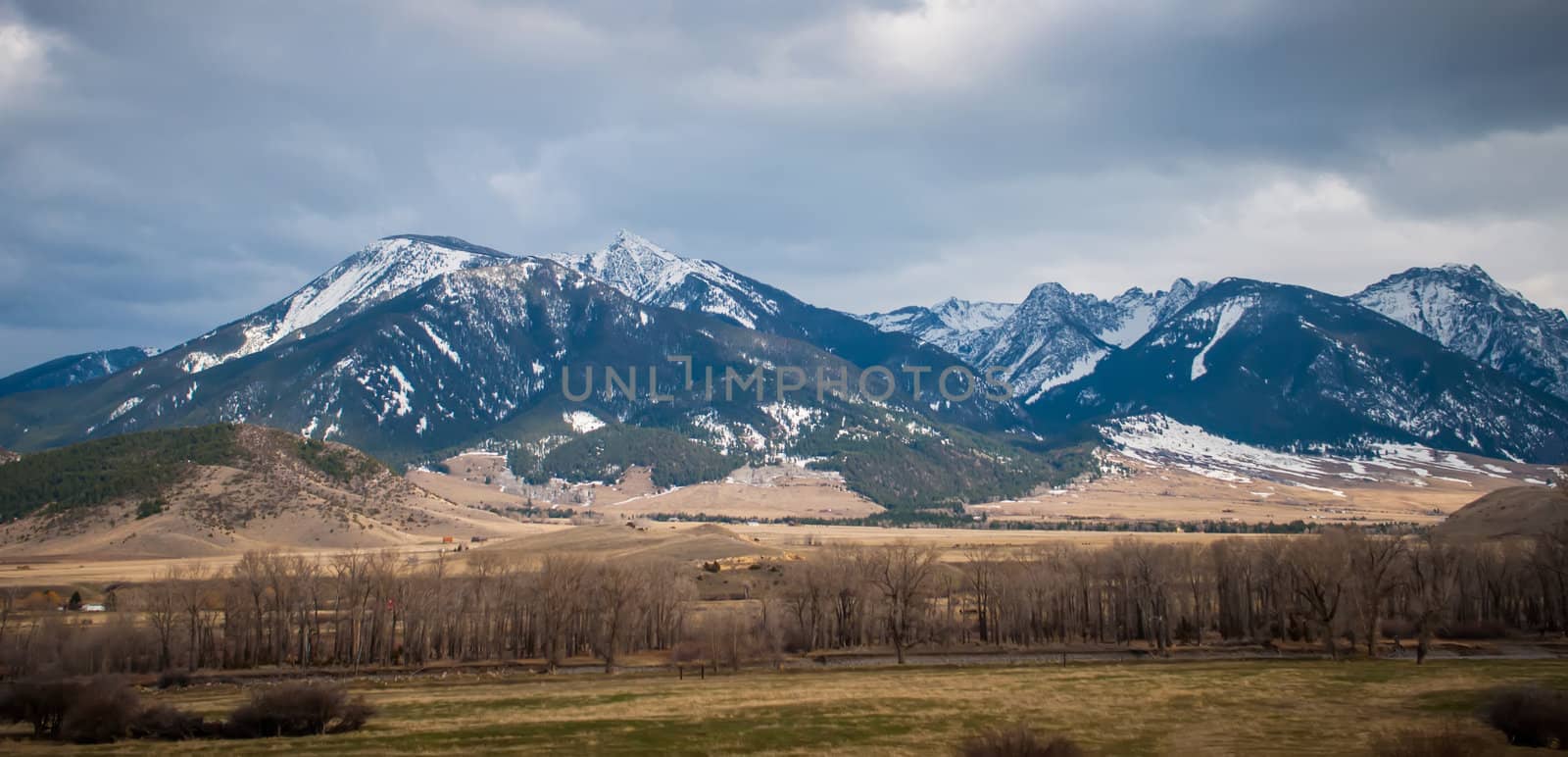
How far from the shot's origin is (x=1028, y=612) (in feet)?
421

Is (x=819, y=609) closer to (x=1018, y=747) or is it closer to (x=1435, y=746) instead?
(x=1018, y=747)

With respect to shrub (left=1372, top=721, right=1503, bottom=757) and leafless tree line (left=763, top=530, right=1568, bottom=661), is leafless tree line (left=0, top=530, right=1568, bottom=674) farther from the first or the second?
shrub (left=1372, top=721, right=1503, bottom=757)

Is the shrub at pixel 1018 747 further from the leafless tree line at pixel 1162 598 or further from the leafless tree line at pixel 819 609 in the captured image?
the leafless tree line at pixel 1162 598

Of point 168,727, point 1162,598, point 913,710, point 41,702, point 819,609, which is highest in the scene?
point 41,702

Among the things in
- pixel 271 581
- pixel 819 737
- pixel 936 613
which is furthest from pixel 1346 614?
pixel 271 581

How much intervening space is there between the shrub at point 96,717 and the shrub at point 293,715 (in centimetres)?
478

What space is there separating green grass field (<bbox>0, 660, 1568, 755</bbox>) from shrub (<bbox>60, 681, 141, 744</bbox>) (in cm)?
178

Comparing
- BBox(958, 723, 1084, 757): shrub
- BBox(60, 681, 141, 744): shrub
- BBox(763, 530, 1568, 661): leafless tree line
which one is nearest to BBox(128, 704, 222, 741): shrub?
BBox(60, 681, 141, 744): shrub

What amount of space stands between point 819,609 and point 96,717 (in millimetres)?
82603

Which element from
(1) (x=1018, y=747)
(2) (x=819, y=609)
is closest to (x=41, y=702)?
(1) (x=1018, y=747)

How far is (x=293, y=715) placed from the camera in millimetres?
56125

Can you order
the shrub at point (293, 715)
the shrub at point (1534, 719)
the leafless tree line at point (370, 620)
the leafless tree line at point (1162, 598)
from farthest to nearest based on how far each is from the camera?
1. the leafless tree line at point (1162, 598)
2. the leafless tree line at point (370, 620)
3. the shrub at point (293, 715)
4. the shrub at point (1534, 719)

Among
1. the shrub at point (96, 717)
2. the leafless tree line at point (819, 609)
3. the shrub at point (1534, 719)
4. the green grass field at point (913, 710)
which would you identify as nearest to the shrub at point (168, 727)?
the shrub at point (96, 717)

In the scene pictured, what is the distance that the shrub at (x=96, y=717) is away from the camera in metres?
53.3
